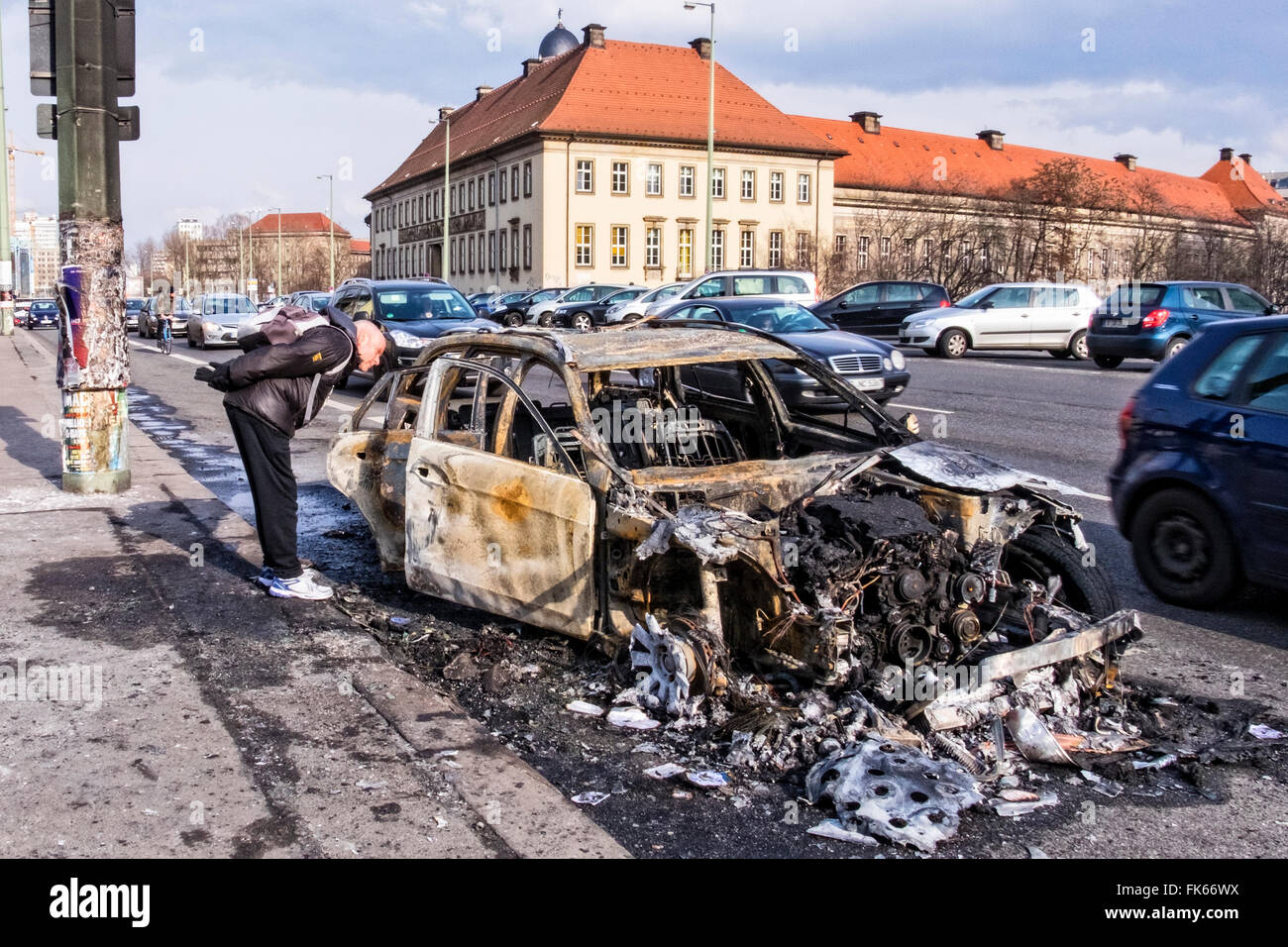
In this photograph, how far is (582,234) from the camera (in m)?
65.1

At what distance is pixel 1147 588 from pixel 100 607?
229 inches

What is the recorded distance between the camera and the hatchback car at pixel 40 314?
62.5 metres

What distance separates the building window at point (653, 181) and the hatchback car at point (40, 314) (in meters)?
31.9

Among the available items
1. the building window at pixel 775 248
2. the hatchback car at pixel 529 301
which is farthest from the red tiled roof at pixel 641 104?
the hatchback car at pixel 529 301

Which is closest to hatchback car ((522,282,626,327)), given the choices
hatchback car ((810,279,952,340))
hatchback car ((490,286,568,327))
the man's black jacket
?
hatchback car ((490,286,568,327))

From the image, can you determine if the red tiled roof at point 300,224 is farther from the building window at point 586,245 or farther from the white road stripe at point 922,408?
the white road stripe at point 922,408

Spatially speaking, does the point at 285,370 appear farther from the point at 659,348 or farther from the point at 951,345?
the point at 951,345

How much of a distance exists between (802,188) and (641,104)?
1108 centimetres

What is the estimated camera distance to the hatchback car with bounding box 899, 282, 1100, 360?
25.8 meters

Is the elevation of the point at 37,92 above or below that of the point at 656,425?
above

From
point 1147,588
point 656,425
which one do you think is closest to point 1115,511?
point 1147,588
